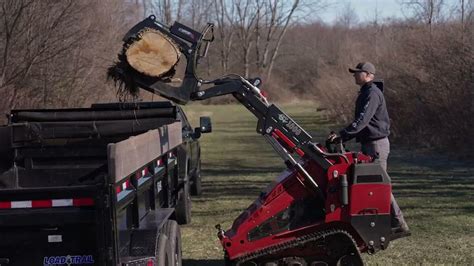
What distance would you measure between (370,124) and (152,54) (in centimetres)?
253

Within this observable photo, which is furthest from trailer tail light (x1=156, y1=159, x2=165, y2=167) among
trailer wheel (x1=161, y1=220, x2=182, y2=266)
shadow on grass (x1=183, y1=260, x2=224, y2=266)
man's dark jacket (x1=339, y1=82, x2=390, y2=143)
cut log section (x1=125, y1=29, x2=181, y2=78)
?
man's dark jacket (x1=339, y1=82, x2=390, y2=143)

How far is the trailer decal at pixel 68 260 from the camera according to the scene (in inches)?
172

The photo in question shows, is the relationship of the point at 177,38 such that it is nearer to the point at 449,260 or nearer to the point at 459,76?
the point at 449,260

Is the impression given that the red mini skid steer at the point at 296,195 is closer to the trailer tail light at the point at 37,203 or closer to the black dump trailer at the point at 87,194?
the black dump trailer at the point at 87,194

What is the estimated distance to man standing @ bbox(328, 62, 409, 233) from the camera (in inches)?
255

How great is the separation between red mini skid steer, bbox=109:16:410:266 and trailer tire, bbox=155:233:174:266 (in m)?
0.92

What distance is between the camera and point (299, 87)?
7694 centimetres

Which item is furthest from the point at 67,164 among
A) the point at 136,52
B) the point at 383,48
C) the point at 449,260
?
the point at 383,48

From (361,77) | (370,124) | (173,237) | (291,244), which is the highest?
(361,77)

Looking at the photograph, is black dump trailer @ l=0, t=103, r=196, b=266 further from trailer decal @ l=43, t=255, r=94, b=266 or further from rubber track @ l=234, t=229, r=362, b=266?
rubber track @ l=234, t=229, r=362, b=266

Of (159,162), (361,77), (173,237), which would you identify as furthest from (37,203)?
(361,77)

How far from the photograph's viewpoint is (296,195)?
20.4ft

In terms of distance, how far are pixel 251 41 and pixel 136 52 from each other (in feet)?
268

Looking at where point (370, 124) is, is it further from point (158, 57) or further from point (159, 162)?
point (158, 57)
